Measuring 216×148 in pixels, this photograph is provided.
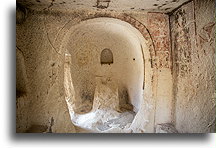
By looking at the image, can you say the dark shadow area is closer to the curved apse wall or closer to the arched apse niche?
the arched apse niche

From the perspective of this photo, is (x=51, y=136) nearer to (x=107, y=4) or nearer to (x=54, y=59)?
(x=54, y=59)

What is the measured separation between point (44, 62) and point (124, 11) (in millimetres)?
1237

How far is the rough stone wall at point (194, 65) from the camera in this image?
1.48 meters

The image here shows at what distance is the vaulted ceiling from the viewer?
177 cm

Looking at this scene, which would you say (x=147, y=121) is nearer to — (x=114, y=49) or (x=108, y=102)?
(x=108, y=102)

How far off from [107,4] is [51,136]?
1564 millimetres

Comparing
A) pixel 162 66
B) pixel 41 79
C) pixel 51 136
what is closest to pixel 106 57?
pixel 162 66

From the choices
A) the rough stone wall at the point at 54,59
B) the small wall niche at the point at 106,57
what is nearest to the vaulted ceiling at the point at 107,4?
the rough stone wall at the point at 54,59

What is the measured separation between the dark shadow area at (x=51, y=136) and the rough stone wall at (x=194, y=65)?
26 centimetres

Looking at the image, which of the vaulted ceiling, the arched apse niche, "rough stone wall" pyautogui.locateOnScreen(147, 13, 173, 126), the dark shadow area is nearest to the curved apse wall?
the arched apse niche

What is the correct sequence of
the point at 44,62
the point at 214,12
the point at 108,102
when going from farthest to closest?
the point at 108,102
the point at 44,62
the point at 214,12

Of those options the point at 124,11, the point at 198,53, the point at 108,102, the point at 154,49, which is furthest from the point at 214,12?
the point at 108,102

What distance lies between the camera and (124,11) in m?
2.09

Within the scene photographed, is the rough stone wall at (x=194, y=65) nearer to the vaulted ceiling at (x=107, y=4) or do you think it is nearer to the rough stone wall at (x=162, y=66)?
the rough stone wall at (x=162, y=66)
